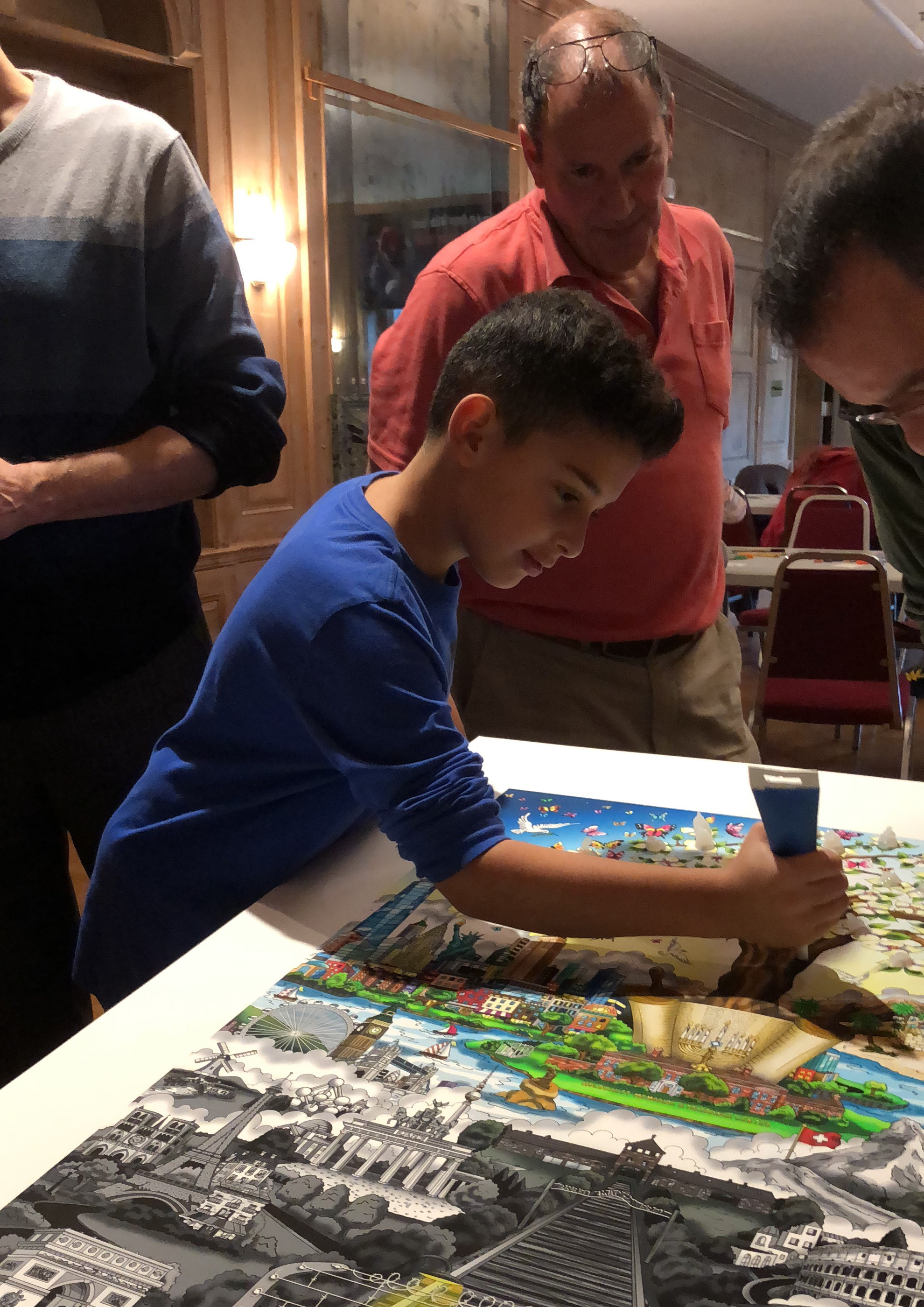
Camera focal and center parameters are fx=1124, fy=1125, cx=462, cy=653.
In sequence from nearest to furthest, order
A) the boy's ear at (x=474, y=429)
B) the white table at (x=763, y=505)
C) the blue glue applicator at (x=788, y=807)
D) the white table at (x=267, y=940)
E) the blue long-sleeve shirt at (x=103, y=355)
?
the white table at (x=267, y=940), the blue glue applicator at (x=788, y=807), the boy's ear at (x=474, y=429), the blue long-sleeve shirt at (x=103, y=355), the white table at (x=763, y=505)

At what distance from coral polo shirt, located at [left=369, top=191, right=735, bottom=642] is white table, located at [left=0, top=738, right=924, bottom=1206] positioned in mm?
211

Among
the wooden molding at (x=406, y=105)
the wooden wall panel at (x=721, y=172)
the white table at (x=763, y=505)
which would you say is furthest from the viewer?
the wooden wall panel at (x=721, y=172)

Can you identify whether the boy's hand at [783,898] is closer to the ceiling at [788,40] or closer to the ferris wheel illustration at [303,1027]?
the ferris wheel illustration at [303,1027]

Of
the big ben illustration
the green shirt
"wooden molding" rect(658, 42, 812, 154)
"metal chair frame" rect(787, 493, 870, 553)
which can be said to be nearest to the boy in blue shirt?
the big ben illustration

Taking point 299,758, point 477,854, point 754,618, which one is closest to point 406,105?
point 754,618

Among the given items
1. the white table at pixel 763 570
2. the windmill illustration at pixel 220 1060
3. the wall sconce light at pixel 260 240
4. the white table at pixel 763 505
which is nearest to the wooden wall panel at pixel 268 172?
the wall sconce light at pixel 260 240

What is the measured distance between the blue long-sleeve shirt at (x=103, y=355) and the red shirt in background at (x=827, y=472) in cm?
412

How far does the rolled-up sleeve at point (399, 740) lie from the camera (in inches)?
35.9

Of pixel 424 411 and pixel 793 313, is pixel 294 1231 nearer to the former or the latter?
pixel 793 313

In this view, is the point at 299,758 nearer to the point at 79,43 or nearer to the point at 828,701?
the point at 828,701

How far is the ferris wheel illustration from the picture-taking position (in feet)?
2.54

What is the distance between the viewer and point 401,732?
92cm

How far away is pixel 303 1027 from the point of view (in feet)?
2.62

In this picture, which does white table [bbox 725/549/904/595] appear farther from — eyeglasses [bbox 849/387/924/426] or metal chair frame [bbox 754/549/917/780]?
eyeglasses [bbox 849/387/924/426]
